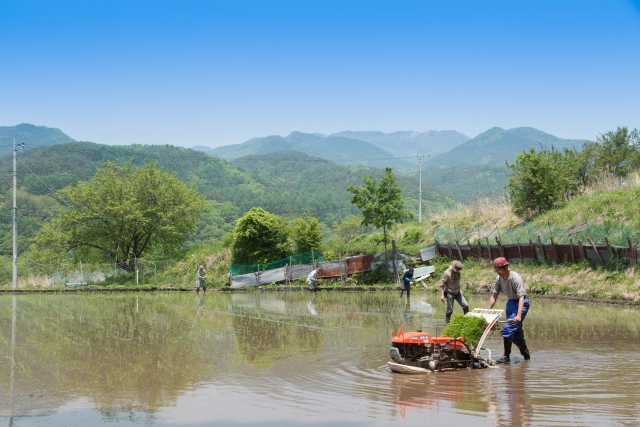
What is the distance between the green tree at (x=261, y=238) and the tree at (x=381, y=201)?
18.5 feet

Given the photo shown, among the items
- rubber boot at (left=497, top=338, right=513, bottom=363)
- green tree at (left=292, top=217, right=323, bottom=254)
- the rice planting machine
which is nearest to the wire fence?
green tree at (left=292, top=217, right=323, bottom=254)

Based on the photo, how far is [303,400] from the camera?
29.9ft

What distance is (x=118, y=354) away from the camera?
13.3 metres

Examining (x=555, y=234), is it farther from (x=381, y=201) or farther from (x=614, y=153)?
(x=614, y=153)

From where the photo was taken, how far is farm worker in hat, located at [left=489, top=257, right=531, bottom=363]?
11.4 meters

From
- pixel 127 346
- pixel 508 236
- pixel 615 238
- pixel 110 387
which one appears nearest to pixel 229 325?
pixel 127 346

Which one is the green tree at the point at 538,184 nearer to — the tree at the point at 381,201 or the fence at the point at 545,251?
the fence at the point at 545,251

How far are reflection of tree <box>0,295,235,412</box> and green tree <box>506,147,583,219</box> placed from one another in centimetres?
1997

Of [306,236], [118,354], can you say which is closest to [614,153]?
[306,236]

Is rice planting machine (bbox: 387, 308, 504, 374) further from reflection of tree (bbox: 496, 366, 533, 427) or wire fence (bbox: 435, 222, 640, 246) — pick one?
wire fence (bbox: 435, 222, 640, 246)

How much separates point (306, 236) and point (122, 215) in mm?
11826

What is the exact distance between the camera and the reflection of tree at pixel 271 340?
13.0 metres

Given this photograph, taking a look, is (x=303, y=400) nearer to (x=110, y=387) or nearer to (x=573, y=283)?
(x=110, y=387)

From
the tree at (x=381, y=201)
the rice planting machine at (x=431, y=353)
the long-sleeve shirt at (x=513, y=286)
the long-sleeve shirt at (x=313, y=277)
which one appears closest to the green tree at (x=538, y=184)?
the tree at (x=381, y=201)
